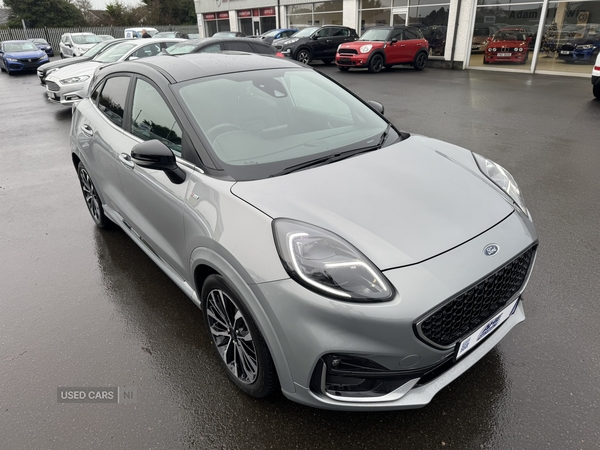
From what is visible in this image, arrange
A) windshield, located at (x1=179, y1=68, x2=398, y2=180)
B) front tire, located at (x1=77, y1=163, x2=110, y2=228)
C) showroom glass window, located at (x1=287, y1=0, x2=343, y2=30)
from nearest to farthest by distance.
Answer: windshield, located at (x1=179, y1=68, x2=398, y2=180), front tire, located at (x1=77, y1=163, x2=110, y2=228), showroom glass window, located at (x1=287, y1=0, x2=343, y2=30)

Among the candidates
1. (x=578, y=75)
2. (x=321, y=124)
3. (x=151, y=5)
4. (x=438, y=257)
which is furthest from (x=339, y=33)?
(x=151, y=5)

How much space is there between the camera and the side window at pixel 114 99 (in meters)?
3.35

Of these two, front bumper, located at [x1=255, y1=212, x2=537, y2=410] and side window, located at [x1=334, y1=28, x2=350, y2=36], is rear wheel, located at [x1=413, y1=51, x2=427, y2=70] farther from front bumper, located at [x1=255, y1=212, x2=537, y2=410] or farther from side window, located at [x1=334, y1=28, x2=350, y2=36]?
front bumper, located at [x1=255, y1=212, x2=537, y2=410]

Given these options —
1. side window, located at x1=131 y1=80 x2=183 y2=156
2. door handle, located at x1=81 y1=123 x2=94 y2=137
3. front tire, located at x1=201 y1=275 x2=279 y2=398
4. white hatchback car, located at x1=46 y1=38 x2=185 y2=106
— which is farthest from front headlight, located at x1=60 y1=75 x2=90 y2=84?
front tire, located at x1=201 y1=275 x2=279 y2=398

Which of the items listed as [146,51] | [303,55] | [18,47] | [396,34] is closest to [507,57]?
[396,34]

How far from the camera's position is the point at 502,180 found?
271 cm

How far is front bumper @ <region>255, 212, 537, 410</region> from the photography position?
1.73 metres

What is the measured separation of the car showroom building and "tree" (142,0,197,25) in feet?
117

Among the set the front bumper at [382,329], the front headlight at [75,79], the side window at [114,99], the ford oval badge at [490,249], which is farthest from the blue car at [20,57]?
the ford oval badge at [490,249]

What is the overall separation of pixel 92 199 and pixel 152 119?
1.82 metres

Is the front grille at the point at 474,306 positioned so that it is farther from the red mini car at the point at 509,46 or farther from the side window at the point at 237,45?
the red mini car at the point at 509,46

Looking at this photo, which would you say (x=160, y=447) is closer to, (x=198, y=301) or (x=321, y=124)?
(x=198, y=301)

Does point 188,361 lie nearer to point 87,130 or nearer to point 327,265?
point 327,265

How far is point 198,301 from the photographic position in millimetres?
2539
